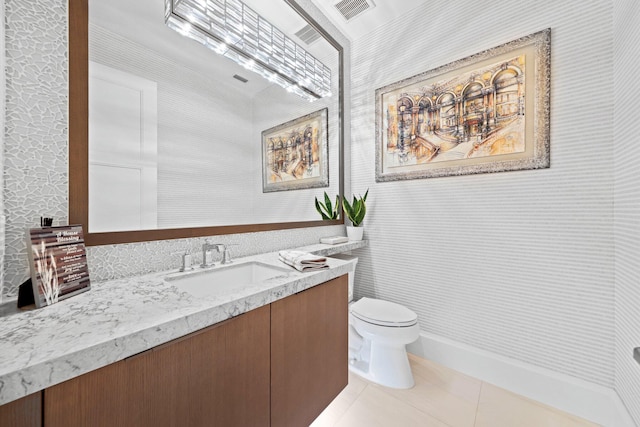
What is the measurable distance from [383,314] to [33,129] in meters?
1.82

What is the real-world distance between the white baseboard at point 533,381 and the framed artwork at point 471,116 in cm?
119

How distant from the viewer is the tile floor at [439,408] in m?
1.26

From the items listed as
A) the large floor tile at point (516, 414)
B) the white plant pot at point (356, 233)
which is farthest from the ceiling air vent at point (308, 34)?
the large floor tile at point (516, 414)

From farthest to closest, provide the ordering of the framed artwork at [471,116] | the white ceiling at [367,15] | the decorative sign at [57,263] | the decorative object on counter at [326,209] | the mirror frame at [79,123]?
1. the decorative object on counter at [326,209]
2. the white ceiling at [367,15]
3. the framed artwork at [471,116]
4. the mirror frame at [79,123]
5. the decorative sign at [57,263]

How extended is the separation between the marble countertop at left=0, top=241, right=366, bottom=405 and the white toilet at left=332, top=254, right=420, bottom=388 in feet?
2.69

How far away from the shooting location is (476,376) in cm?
159

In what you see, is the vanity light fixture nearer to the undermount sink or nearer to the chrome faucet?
the chrome faucet

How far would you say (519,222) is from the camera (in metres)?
1.49

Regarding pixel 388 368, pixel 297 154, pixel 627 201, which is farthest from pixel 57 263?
pixel 627 201

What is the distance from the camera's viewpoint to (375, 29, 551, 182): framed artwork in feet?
4.69

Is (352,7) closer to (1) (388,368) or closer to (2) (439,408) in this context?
(1) (388,368)

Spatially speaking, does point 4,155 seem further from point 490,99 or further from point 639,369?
point 639,369

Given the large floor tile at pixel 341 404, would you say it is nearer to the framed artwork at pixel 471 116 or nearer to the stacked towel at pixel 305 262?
the stacked towel at pixel 305 262

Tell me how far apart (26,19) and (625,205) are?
8.16 feet
